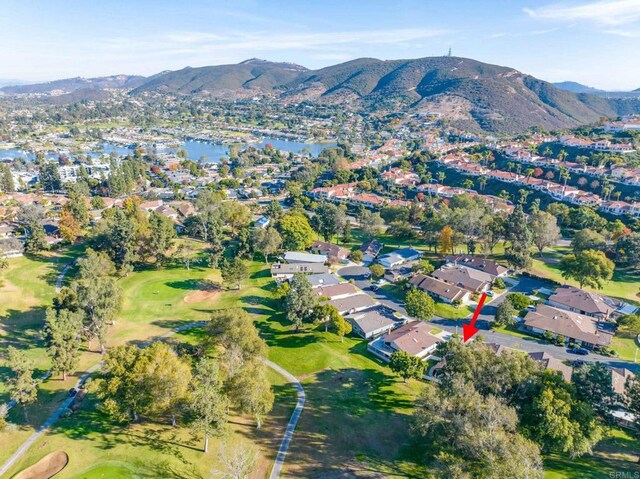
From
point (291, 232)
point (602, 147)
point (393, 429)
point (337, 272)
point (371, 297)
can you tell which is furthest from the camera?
point (602, 147)

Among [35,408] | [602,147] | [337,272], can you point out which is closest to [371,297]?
[337,272]

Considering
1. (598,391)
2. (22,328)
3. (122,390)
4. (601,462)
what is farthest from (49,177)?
(601,462)

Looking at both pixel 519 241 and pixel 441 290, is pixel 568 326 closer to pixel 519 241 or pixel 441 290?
pixel 441 290

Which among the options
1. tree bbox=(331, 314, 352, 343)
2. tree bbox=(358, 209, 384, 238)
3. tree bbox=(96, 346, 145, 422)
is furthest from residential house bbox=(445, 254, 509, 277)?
tree bbox=(96, 346, 145, 422)

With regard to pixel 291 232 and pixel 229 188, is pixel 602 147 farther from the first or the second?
pixel 229 188

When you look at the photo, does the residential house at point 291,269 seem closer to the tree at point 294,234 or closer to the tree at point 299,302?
the tree at point 294,234

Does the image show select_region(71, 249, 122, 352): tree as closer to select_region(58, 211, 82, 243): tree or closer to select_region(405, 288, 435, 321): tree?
select_region(58, 211, 82, 243): tree

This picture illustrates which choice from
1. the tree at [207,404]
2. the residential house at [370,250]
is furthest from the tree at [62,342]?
the residential house at [370,250]
